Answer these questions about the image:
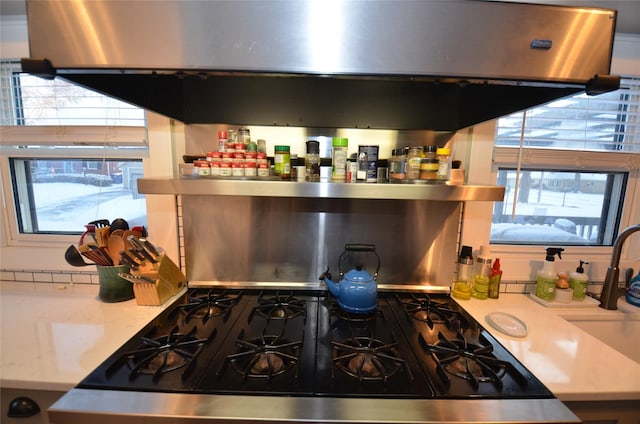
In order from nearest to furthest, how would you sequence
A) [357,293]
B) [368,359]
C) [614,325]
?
[368,359], [357,293], [614,325]

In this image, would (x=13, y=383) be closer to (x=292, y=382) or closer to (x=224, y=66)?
(x=292, y=382)

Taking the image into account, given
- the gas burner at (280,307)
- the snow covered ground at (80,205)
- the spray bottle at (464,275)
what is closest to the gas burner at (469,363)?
the spray bottle at (464,275)

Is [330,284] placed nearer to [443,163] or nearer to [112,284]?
[443,163]

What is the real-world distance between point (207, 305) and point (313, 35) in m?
0.94

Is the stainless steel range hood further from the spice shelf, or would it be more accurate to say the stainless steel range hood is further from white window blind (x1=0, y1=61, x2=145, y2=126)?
white window blind (x1=0, y1=61, x2=145, y2=126)

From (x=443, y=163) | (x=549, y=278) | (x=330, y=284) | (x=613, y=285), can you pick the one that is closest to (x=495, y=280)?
(x=549, y=278)

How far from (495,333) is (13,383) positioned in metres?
1.35

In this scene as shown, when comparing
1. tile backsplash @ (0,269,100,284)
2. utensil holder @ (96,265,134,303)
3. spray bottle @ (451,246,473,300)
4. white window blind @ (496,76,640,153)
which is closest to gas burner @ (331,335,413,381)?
spray bottle @ (451,246,473,300)

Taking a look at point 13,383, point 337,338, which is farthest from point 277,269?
point 13,383

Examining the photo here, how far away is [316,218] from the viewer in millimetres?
1199

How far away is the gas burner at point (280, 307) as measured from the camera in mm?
1027

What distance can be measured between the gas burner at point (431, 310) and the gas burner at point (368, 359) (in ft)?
0.79

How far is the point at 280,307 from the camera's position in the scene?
1.07 meters

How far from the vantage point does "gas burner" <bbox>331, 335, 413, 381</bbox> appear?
75cm
